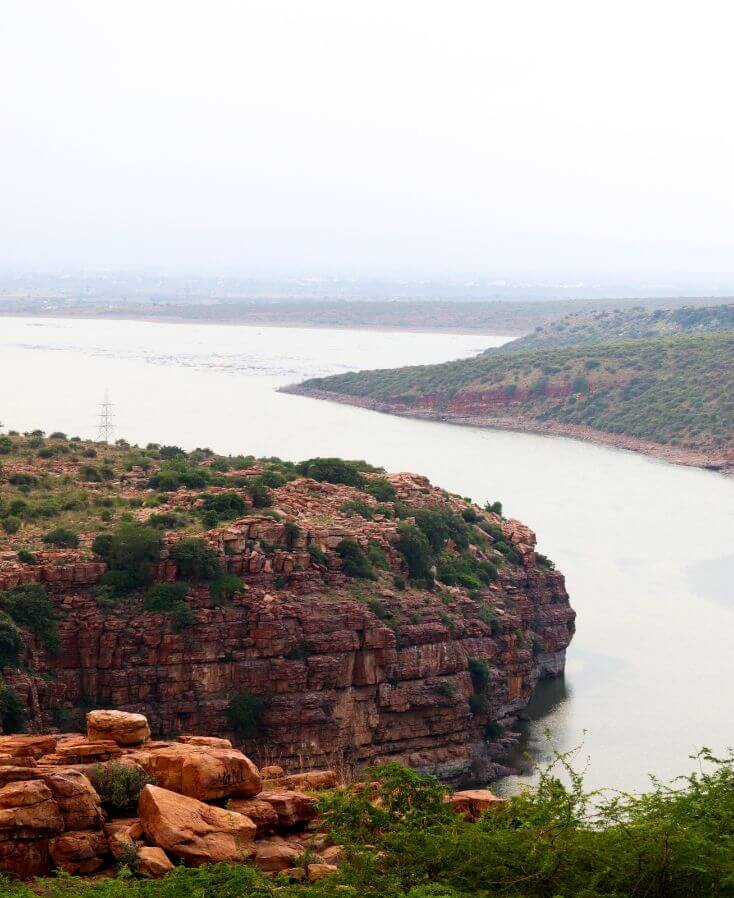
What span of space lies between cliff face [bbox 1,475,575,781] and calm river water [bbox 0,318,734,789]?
1973 mm

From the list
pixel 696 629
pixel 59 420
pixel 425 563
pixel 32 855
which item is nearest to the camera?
pixel 32 855

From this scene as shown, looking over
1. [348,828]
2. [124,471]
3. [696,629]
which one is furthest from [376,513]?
[348,828]

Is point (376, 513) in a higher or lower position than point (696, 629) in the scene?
higher

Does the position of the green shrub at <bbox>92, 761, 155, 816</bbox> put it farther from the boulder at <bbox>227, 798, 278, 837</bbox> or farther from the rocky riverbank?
the rocky riverbank

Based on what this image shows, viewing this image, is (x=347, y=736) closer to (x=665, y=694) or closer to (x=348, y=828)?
(x=665, y=694)

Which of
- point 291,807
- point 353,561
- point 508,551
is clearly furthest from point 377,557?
point 291,807

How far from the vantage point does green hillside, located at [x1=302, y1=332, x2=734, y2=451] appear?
103375 millimetres

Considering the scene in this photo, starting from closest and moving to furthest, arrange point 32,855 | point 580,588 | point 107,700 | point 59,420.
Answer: point 32,855 → point 107,700 → point 580,588 → point 59,420

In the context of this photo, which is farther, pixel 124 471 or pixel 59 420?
pixel 59 420

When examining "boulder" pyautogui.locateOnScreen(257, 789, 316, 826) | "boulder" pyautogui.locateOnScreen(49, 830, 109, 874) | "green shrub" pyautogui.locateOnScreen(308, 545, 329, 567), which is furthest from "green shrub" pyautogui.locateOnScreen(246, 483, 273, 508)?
"boulder" pyautogui.locateOnScreen(49, 830, 109, 874)

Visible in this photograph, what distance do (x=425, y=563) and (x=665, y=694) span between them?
7194 mm

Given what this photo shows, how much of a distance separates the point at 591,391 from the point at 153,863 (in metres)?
99.3

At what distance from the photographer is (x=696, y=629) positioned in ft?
157

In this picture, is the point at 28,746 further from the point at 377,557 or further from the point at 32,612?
the point at 377,557
